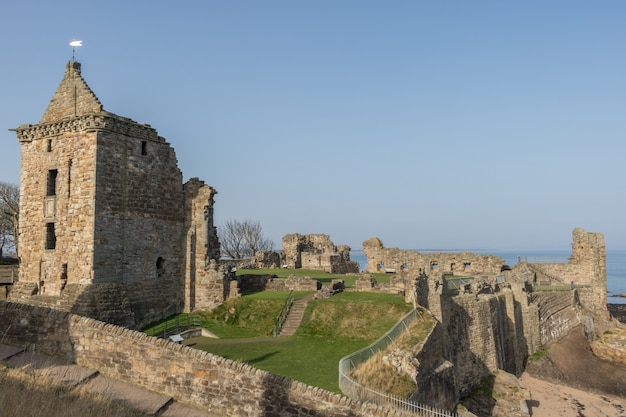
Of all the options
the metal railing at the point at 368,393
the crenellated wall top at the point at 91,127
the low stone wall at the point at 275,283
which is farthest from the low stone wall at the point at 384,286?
the crenellated wall top at the point at 91,127

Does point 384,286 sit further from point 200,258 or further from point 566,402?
point 566,402

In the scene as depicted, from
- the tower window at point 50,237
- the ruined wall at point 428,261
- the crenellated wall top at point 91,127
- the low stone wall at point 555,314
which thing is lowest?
the low stone wall at point 555,314

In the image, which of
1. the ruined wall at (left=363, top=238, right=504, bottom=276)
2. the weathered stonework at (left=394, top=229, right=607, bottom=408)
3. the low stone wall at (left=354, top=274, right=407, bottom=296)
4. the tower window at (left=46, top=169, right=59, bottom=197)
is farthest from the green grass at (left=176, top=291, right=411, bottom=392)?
the ruined wall at (left=363, top=238, right=504, bottom=276)

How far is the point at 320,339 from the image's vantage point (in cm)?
2100

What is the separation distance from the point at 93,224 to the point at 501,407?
2199 cm

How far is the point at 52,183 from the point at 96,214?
361cm

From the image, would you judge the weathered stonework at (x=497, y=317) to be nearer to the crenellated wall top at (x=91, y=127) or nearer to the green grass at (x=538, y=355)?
the green grass at (x=538, y=355)

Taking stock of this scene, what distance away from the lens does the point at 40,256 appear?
73.5 feet

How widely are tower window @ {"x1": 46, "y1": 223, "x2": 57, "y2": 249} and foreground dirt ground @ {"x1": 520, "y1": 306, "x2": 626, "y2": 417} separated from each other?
25958mm

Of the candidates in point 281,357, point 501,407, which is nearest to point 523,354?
point 501,407

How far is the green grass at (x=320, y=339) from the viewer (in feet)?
56.0

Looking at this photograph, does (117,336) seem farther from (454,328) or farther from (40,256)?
(454,328)

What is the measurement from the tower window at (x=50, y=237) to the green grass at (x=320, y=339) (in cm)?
802

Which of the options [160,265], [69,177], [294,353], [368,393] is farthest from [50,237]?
[368,393]
